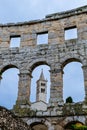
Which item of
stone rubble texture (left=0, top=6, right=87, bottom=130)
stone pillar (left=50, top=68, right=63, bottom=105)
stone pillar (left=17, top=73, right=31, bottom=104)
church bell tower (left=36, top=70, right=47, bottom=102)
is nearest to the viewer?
stone rubble texture (left=0, top=6, right=87, bottom=130)

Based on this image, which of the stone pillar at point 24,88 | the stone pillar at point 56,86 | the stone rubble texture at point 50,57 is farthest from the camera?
the stone pillar at point 24,88

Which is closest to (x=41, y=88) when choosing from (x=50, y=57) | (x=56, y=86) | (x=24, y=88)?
(x=50, y=57)

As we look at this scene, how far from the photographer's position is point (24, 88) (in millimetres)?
15898

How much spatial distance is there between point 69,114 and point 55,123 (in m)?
0.96

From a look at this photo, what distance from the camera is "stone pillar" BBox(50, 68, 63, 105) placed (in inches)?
588

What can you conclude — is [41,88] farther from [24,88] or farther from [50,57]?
[24,88]

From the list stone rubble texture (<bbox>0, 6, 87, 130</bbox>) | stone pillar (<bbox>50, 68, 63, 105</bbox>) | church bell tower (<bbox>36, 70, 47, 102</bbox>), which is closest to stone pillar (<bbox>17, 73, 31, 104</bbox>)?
stone rubble texture (<bbox>0, 6, 87, 130</bbox>)

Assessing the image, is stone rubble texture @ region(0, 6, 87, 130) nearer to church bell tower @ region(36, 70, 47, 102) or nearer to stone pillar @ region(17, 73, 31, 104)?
stone pillar @ region(17, 73, 31, 104)

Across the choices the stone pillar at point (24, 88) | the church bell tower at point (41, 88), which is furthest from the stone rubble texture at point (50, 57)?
the church bell tower at point (41, 88)

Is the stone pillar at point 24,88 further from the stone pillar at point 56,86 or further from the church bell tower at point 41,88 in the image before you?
the church bell tower at point 41,88

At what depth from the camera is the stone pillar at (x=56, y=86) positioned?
14.9 m

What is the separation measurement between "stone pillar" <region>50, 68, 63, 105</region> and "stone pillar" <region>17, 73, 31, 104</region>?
1.61m

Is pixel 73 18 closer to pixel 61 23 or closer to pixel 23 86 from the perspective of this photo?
pixel 61 23

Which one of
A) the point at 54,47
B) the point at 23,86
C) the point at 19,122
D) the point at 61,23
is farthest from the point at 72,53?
the point at 19,122
